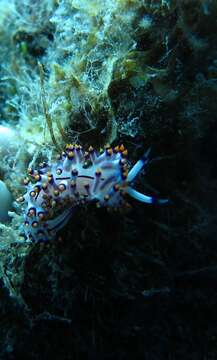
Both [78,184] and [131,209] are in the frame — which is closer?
[78,184]

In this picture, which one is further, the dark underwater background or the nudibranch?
the dark underwater background

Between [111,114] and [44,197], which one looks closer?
[44,197]

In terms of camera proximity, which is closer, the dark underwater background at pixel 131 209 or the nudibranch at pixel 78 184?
the nudibranch at pixel 78 184

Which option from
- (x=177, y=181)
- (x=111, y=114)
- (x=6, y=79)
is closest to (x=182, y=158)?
(x=177, y=181)

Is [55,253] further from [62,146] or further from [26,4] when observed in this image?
[26,4]
